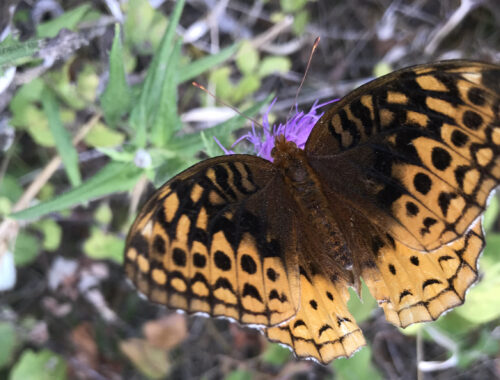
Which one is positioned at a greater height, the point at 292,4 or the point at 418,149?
the point at 292,4

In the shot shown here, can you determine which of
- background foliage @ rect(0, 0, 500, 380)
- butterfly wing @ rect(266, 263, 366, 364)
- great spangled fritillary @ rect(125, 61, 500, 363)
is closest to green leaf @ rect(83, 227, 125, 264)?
background foliage @ rect(0, 0, 500, 380)

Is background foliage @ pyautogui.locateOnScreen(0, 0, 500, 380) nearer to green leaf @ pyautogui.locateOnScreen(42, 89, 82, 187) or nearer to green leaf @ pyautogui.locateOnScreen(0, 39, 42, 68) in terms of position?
green leaf @ pyautogui.locateOnScreen(42, 89, 82, 187)

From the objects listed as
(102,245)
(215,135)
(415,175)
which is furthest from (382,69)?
(102,245)

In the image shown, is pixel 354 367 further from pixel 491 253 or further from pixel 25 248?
pixel 25 248

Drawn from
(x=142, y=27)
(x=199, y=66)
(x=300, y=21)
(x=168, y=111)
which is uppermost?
(x=300, y=21)

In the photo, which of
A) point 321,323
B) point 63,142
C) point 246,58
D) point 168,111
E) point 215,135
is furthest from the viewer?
point 246,58

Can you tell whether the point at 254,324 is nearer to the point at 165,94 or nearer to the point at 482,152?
the point at 482,152
